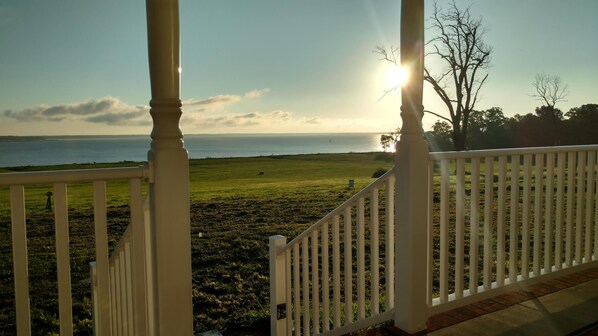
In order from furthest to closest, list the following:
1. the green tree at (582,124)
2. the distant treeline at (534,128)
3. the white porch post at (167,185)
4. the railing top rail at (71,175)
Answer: the distant treeline at (534,128) → the green tree at (582,124) → the white porch post at (167,185) → the railing top rail at (71,175)

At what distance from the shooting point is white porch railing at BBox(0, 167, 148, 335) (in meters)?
1.42

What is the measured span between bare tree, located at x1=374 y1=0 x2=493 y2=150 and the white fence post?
7.79 metres

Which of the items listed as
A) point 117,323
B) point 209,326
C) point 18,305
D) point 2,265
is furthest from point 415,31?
point 2,265

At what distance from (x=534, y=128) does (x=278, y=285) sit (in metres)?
7.07

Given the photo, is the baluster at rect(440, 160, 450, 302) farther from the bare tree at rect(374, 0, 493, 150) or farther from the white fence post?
the bare tree at rect(374, 0, 493, 150)

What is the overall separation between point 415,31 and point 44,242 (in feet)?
27.3

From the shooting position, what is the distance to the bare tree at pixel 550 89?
23.1ft

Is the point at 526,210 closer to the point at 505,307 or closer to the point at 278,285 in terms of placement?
the point at 505,307

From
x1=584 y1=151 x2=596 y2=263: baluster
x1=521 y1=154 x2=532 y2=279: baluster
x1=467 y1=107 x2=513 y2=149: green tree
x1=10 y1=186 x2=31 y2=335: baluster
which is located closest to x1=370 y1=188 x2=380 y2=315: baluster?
x1=521 y1=154 x2=532 y2=279: baluster

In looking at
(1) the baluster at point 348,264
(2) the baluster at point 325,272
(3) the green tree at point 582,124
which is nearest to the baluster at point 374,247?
(1) the baluster at point 348,264

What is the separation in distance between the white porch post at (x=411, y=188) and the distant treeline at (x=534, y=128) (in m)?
4.64

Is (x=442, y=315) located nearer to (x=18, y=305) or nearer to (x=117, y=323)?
(x=117, y=323)

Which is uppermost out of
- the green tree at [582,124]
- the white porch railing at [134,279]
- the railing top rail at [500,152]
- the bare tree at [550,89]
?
the bare tree at [550,89]

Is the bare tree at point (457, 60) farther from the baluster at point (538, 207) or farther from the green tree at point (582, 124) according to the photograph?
the baluster at point (538, 207)
